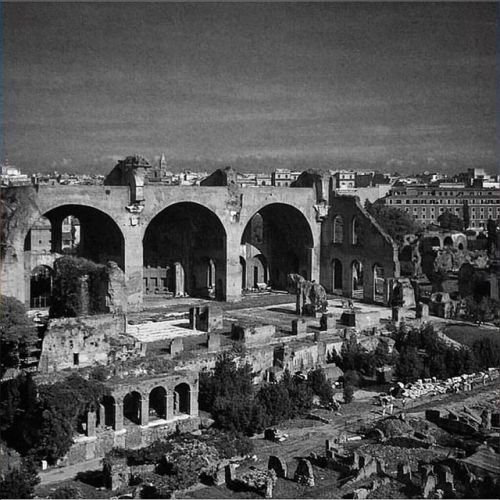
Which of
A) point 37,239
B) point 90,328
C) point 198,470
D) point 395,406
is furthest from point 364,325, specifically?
point 37,239

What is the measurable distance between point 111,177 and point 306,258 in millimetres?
11895

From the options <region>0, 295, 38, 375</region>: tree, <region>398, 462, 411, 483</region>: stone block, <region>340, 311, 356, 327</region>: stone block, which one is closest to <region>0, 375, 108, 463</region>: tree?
<region>0, 295, 38, 375</region>: tree

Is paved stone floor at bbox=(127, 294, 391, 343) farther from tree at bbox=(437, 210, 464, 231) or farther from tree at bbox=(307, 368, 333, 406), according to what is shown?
tree at bbox=(437, 210, 464, 231)

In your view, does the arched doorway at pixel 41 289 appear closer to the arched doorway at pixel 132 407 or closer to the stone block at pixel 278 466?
the arched doorway at pixel 132 407

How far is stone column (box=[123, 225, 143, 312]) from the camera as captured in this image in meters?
34.6

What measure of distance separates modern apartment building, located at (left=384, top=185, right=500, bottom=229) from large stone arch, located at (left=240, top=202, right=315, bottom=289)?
2951cm

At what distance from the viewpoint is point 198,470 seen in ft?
54.0

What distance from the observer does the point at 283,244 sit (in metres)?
43.3

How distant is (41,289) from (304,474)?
75.0 ft

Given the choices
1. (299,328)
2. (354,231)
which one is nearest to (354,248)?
(354,231)

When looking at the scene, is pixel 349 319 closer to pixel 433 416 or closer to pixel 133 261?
pixel 433 416

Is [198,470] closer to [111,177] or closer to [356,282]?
[111,177]

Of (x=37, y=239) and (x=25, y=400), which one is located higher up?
(x=37, y=239)

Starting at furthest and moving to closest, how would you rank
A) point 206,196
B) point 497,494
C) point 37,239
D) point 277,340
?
point 37,239 → point 206,196 → point 277,340 → point 497,494
